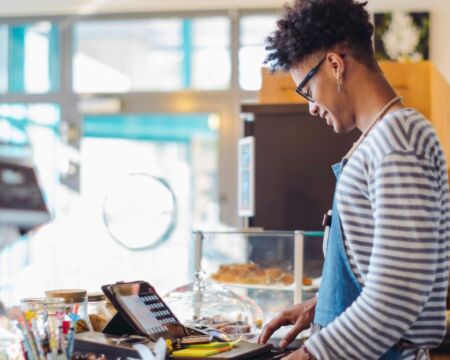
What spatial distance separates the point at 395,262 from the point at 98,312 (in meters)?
0.72

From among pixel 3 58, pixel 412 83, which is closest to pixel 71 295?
pixel 412 83

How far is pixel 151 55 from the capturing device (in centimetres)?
638

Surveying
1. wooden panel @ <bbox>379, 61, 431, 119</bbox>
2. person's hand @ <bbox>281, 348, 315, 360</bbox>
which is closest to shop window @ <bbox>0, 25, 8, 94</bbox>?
wooden panel @ <bbox>379, 61, 431, 119</bbox>

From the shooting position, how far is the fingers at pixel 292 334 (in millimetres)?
1663

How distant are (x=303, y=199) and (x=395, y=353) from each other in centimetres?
192

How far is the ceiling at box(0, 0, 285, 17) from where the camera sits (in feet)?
19.9

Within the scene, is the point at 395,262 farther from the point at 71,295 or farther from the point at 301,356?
the point at 71,295

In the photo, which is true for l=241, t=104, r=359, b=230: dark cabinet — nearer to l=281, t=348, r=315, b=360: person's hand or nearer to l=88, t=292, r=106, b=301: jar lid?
l=88, t=292, r=106, b=301: jar lid

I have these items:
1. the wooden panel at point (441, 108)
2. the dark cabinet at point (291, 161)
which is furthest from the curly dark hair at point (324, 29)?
the wooden panel at point (441, 108)

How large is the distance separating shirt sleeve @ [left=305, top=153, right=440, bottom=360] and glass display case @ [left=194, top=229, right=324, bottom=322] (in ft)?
4.13

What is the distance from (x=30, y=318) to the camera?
1371 millimetres

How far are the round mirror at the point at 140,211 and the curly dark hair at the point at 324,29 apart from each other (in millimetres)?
4471

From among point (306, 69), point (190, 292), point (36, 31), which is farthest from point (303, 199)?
point (36, 31)

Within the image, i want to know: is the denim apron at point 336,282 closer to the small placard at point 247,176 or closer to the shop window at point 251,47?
the small placard at point 247,176
